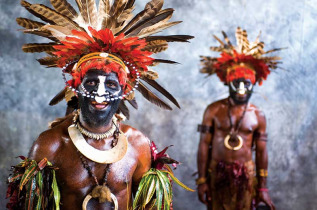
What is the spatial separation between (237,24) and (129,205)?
13.7 feet

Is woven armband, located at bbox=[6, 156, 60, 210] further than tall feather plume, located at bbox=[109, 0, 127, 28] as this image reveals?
No

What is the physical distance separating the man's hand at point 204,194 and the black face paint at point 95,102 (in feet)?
9.21

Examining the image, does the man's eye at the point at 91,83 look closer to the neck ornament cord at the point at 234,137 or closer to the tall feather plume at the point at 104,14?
the tall feather plume at the point at 104,14

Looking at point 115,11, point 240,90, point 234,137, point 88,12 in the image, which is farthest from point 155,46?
point 234,137

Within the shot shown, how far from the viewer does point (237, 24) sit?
6.73m

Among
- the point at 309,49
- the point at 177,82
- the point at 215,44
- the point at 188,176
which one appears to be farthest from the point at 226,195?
the point at 309,49

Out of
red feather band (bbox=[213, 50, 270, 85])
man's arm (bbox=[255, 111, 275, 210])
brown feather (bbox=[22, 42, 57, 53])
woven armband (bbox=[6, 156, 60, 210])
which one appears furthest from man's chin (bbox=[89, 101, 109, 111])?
man's arm (bbox=[255, 111, 275, 210])

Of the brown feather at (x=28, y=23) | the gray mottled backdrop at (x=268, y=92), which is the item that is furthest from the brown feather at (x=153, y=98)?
the gray mottled backdrop at (x=268, y=92)

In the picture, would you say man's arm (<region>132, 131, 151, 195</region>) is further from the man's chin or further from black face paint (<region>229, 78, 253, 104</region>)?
black face paint (<region>229, 78, 253, 104</region>)

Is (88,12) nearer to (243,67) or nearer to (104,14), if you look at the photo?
(104,14)

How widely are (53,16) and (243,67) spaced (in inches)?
123

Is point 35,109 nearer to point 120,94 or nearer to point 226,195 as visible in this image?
point 226,195

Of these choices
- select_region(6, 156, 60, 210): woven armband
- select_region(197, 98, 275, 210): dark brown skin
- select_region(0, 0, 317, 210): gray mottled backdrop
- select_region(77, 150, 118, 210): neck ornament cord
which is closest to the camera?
select_region(6, 156, 60, 210): woven armband

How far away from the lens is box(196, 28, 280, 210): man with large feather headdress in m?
5.42
